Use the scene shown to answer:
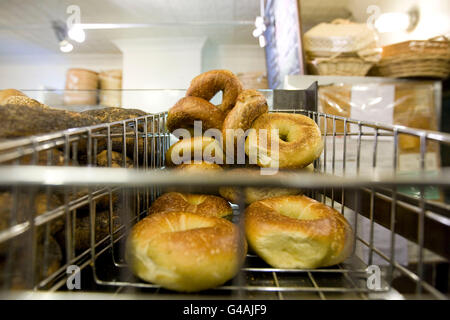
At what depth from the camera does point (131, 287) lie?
1.76 feet

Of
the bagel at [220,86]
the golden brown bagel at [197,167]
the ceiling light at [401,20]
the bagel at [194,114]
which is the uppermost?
the ceiling light at [401,20]

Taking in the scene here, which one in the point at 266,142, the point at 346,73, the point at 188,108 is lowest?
the point at 266,142

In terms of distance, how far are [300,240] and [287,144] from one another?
32cm

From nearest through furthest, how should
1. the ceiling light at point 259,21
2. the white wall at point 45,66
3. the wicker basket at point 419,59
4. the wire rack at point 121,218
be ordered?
the wire rack at point 121,218 < the wicker basket at point 419,59 < the ceiling light at point 259,21 < the white wall at point 45,66

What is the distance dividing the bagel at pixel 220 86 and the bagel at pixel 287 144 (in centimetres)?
17

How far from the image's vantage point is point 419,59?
1.65 metres

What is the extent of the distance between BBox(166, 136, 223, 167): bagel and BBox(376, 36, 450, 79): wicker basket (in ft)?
4.78

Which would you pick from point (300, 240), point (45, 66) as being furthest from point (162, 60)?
point (300, 240)

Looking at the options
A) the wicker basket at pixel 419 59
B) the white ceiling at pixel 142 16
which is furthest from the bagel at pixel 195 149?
the white ceiling at pixel 142 16

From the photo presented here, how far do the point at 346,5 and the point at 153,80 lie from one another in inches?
101

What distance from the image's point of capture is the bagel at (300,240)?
0.62 meters

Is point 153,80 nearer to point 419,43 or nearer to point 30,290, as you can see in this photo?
point 419,43

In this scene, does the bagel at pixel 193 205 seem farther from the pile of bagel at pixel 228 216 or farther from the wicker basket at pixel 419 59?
the wicker basket at pixel 419 59
